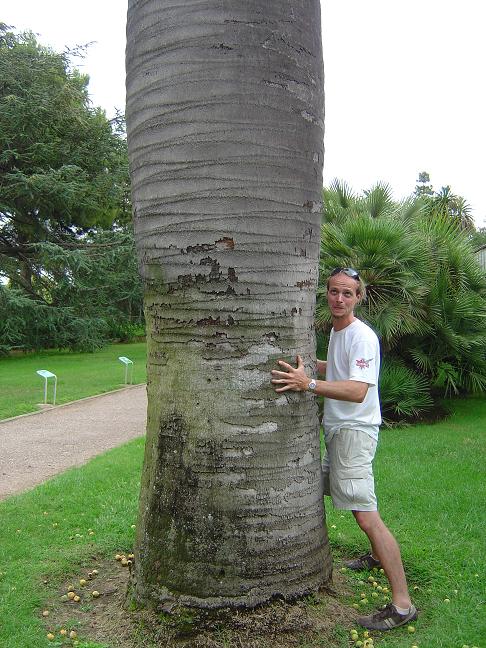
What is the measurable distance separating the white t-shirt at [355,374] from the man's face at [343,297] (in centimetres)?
7

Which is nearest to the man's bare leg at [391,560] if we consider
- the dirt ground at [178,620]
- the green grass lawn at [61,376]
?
the dirt ground at [178,620]

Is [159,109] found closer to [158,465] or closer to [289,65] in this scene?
[289,65]

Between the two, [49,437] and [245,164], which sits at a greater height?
[245,164]

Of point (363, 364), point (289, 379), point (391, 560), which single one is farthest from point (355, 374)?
point (391, 560)

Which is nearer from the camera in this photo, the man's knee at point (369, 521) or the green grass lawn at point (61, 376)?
the man's knee at point (369, 521)

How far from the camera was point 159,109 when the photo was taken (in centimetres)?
314

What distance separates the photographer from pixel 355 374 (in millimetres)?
3416

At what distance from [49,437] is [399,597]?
24.6ft

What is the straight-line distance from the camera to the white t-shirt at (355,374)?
136 inches

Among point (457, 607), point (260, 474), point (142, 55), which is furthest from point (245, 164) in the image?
point (457, 607)

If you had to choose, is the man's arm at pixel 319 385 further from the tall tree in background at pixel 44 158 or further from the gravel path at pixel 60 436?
the tall tree in background at pixel 44 158

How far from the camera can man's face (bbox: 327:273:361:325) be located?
3643mm

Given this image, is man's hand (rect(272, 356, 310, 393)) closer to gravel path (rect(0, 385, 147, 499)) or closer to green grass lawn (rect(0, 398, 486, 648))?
green grass lawn (rect(0, 398, 486, 648))

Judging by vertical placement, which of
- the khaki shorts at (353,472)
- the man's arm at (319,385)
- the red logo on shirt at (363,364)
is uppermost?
the red logo on shirt at (363,364)
